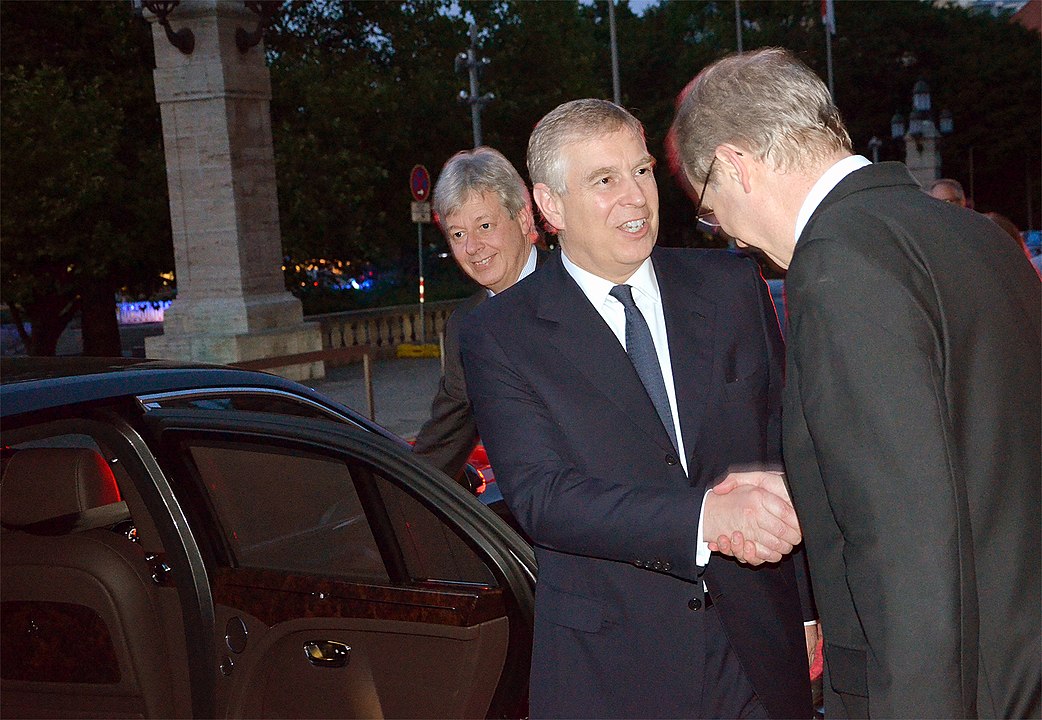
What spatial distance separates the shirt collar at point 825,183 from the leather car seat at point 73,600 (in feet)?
6.01

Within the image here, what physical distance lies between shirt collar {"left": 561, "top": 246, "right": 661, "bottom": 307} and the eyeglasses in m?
0.22

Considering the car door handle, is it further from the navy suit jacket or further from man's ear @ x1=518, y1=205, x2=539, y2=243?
man's ear @ x1=518, y1=205, x2=539, y2=243

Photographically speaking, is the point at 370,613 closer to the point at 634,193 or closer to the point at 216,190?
the point at 634,193

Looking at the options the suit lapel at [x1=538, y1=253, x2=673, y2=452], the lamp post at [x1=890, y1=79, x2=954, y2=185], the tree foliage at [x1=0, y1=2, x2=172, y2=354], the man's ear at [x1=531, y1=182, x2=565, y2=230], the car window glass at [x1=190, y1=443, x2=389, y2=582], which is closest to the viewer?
the suit lapel at [x1=538, y1=253, x2=673, y2=452]

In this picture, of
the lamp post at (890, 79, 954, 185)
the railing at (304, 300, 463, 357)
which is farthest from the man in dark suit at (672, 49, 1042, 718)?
the lamp post at (890, 79, 954, 185)

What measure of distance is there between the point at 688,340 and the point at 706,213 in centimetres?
30

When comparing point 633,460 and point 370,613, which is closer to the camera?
point 633,460

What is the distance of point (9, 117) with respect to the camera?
19188 mm

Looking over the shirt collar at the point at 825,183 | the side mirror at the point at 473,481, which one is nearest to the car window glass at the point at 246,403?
the side mirror at the point at 473,481

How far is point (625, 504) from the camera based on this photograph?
92.2 inches

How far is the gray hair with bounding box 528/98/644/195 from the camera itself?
2.70 metres

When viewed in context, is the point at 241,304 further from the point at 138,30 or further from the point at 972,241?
the point at 972,241

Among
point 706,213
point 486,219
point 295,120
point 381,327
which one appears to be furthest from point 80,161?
point 706,213

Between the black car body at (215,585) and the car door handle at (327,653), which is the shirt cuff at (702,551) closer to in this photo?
the black car body at (215,585)
